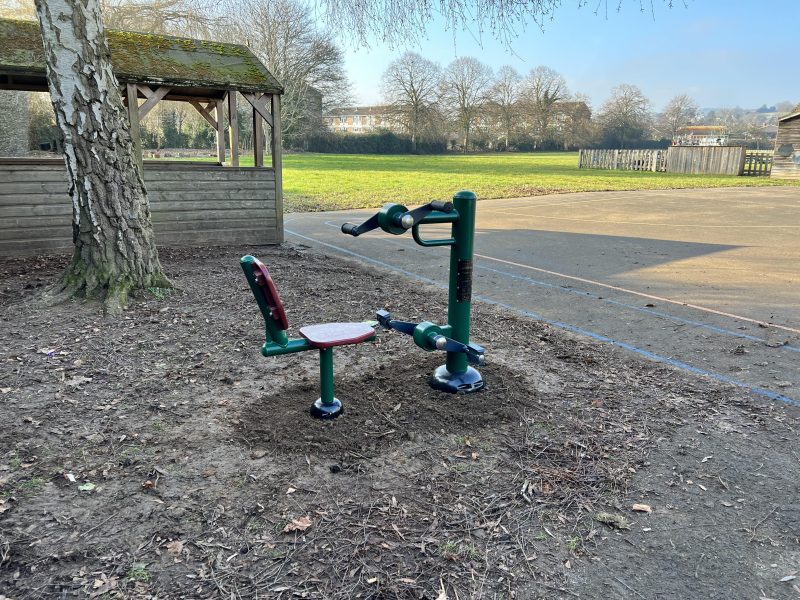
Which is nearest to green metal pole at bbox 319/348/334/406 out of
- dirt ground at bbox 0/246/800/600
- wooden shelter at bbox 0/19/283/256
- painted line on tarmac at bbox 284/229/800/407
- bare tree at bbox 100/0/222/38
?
dirt ground at bbox 0/246/800/600

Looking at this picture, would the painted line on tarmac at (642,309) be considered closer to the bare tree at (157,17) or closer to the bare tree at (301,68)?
the bare tree at (157,17)

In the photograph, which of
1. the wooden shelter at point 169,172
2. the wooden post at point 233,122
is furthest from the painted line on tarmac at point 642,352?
the wooden post at point 233,122

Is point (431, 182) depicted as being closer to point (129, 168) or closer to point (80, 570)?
point (129, 168)

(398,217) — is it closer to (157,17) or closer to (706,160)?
(157,17)

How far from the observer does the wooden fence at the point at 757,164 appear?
33281 millimetres

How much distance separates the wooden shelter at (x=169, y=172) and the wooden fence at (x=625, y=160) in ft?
108

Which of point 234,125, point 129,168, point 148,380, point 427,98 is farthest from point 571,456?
point 427,98

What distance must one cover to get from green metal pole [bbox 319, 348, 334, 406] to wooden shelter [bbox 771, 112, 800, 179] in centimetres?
3430

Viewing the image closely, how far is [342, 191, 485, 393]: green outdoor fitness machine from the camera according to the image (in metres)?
3.26

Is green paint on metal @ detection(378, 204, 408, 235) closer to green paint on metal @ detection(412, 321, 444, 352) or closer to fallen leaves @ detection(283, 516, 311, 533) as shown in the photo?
green paint on metal @ detection(412, 321, 444, 352)

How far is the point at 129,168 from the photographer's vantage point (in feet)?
18.7

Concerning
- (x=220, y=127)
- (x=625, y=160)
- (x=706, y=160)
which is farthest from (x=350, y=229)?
(x=625, y=160)

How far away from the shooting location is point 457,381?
378 cm

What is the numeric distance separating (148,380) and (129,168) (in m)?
2.65
